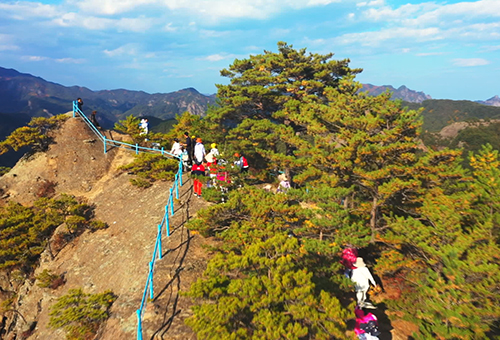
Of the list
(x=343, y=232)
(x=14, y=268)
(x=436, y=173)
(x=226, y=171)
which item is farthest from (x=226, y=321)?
(x=14, y=268)

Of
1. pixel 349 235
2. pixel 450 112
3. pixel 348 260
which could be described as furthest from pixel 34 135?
pixel 450 112

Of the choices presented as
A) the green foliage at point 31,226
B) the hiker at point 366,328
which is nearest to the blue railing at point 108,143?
the green foliage at point 31,226

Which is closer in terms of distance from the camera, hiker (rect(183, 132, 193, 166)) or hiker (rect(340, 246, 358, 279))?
hiker (rect(340, 246, 358, 279))

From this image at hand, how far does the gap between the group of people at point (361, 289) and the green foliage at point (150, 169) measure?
1056cm

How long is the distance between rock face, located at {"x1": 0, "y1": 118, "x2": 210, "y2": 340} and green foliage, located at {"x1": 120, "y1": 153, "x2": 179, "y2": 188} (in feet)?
1.76

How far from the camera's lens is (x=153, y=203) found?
1417cm

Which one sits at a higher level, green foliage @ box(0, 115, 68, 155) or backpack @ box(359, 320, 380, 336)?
green foliage @ box(0, 115, 68, 155)

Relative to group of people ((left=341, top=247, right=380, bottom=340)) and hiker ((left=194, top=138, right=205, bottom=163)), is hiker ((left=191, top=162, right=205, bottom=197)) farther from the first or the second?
group of people ((left=341, top=247, right=380, bottom=340))

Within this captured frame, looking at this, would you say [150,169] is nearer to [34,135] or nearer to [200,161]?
[200,161]

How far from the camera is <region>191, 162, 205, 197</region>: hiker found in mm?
14062

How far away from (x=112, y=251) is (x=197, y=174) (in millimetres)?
5417

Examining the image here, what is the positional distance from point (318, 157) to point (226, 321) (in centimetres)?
934

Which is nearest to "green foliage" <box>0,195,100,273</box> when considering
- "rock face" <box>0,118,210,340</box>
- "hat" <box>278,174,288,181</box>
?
"rock face" <box>0,118,210,340</box>

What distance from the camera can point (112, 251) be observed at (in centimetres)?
1173
